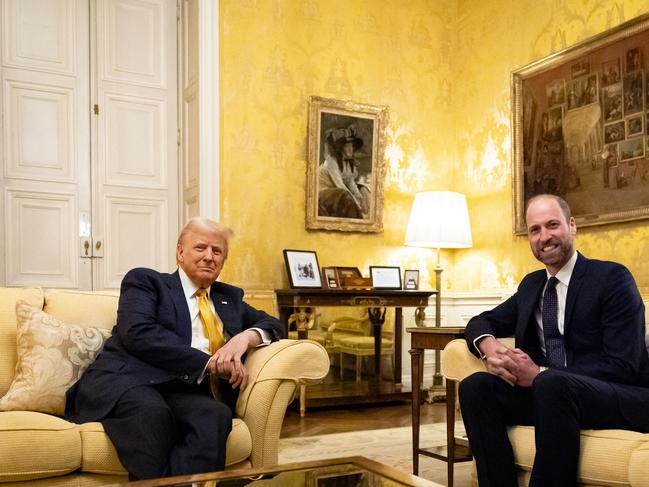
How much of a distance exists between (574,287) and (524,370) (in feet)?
1.29

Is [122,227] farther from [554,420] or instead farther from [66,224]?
[554,420]

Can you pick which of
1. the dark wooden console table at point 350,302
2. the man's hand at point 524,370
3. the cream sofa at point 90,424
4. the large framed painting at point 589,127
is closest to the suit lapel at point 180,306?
the cream sofa at point 90,424

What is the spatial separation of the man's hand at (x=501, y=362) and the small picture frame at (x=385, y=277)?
2987 mm

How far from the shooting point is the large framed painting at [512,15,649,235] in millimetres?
4363

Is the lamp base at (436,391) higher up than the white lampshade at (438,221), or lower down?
lower down

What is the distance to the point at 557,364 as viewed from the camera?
2615mm

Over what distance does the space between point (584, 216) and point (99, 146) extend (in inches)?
143

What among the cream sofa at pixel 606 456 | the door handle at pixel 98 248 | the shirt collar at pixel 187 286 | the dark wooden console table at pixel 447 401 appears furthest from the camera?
the door handle at pixel 98 248

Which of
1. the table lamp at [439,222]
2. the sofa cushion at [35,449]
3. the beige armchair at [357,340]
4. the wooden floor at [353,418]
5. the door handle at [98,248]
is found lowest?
the wooden floor at [353,418]

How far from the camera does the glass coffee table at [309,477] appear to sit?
1.71 metres

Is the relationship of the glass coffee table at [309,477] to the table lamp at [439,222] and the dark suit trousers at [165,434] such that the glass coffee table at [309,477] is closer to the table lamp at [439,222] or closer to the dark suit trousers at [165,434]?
the dark suit trousers at [165,434]

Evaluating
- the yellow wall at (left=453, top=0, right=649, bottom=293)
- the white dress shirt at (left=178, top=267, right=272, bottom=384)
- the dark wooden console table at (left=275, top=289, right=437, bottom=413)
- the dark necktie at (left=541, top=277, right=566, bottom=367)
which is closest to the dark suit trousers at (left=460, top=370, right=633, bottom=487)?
the dark necktie at (left=541, top=277, right=566, bottom=367)

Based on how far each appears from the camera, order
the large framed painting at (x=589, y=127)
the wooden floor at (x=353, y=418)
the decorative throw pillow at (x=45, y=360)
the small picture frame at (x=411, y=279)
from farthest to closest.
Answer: the small picture frame at (x=411, y=279), the wooden floor at (x=353, y=418), the large framed painting at (x=589, y=127), the decorative throw pillow at (x=45, y=360)

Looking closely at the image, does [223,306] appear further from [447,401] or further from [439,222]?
[439,222]
